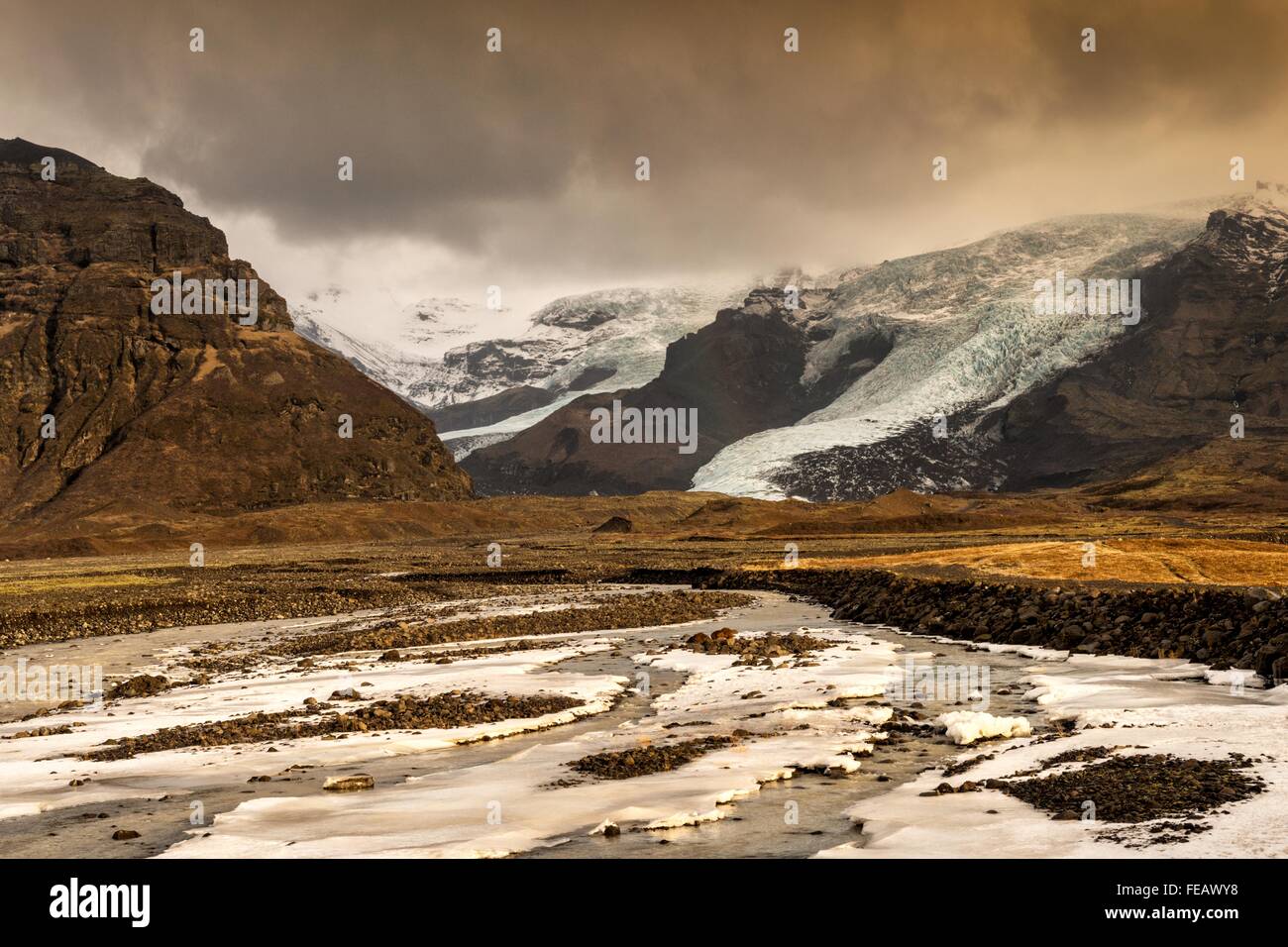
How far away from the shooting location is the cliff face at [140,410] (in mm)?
170375

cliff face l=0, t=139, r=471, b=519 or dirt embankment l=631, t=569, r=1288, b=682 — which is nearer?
dirt embankment l=631, t=569, r=1288, b=682

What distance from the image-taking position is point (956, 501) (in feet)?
606

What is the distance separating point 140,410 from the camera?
604ft

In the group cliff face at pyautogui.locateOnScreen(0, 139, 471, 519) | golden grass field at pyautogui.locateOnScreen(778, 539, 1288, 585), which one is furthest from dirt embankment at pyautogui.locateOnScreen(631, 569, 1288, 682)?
cliff face at pyautogui.locateOnScreen(0, 139, 471, 519)

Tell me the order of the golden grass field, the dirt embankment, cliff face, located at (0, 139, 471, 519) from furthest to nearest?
1. cliff face, located at (0, 139, 471, 519)
2. the golden grass field
3. the dirt embankment

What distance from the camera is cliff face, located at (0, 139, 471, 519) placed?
17038 cm

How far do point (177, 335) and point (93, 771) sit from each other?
197 meters

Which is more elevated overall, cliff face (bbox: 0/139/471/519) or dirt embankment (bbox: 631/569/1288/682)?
cliff face (bbox: 0/139/471/519)

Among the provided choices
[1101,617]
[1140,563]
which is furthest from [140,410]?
[1101,617]

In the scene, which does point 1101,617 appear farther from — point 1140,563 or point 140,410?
point 140,410

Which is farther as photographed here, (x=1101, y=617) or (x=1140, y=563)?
(x=1140, y=563)

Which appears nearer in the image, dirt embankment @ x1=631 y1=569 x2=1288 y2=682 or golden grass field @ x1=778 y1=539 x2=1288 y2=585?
dirt embankment @ x1=631 y1=569 x2=1288 y2=682

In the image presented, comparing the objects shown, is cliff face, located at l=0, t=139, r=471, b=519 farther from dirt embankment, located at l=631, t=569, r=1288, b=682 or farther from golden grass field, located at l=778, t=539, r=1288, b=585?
dirt embankment, located at l=631, t=569, r=1288, b=682

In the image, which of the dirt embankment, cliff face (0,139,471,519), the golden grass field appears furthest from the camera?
cliff face (0,139,471,519)
